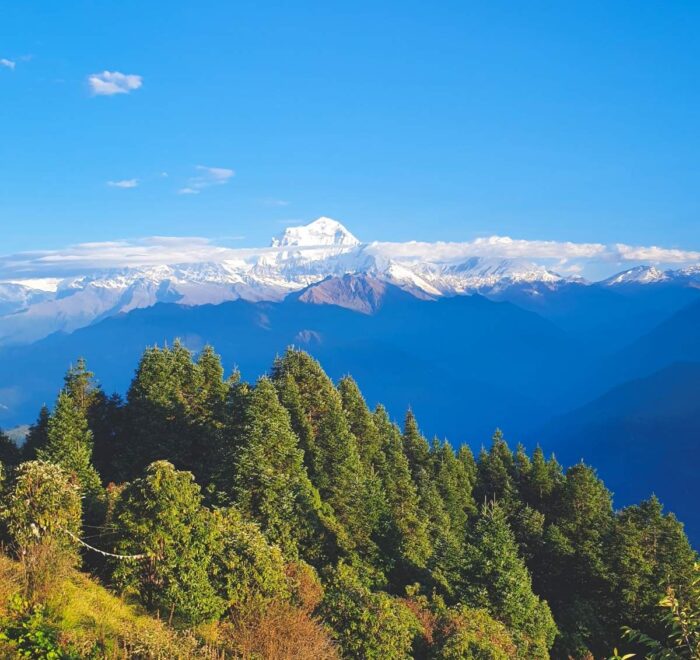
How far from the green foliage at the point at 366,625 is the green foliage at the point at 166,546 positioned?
6.26 meters

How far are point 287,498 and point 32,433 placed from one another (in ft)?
132

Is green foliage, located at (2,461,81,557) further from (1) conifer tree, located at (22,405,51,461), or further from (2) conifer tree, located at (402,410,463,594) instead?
(1) conifer tree, located at (22,405,51,461)

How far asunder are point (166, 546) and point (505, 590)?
88.0 feet

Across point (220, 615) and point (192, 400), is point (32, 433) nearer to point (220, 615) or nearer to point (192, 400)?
point (192, 400)

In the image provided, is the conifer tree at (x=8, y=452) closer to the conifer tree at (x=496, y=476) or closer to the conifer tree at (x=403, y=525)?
Answer: the conifer tree at (x=403, y=525)

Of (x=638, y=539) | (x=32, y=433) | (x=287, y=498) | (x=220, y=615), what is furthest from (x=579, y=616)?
(x=32, y=433)

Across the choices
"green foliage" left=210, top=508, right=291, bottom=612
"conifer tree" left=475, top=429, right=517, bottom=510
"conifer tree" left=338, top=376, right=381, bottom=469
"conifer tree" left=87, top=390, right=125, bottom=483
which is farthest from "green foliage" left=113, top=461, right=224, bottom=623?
"conifer tree" left=475, top=429, right=517, bottom=510

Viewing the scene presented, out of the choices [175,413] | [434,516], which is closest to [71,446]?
[175,413]

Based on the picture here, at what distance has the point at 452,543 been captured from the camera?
2023 inches

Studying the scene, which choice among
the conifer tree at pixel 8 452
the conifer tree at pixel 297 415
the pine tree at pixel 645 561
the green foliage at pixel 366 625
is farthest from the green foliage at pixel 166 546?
the pine tree at pixel 645 561

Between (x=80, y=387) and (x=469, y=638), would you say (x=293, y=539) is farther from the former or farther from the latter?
(x=80, y=387)

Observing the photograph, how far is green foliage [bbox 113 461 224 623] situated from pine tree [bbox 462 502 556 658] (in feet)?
75.3

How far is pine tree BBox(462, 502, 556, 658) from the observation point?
4131cm

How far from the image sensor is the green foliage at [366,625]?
87.7ft
